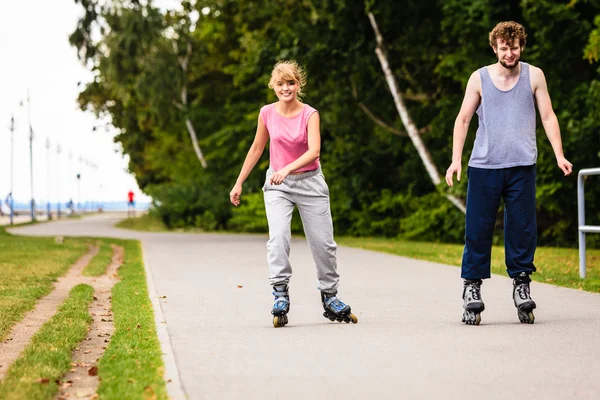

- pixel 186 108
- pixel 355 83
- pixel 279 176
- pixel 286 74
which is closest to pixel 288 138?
pixel 279 176

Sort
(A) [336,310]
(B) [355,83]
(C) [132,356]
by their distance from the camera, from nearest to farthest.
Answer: (C) [132,356] < (A) [336,310] < (B) [355,83]

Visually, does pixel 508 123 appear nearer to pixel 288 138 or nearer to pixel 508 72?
pixel 508 72

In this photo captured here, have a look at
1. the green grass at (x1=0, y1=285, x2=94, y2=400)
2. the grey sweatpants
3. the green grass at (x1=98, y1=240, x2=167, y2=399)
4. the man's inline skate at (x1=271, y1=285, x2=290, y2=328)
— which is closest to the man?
the grey sweatpants

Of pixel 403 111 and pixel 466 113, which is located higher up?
pixel 403 111

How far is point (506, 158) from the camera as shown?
268 inches

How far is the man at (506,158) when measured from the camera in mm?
6777

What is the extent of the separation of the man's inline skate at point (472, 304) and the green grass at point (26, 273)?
A: 3.32 meters

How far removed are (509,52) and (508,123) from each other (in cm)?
50

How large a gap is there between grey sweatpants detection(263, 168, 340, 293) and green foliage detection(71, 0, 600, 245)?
10382mm

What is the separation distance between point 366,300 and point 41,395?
4.51 m

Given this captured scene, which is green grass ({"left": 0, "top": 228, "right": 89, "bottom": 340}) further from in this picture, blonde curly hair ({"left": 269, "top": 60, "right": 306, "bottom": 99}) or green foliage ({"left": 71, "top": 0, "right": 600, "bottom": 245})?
green foliage ({"left": 71, "top": 0, "right": 600, "bottom": 245})

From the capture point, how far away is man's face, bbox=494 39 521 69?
265 inches

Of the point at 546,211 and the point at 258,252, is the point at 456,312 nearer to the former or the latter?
the point at 258,252

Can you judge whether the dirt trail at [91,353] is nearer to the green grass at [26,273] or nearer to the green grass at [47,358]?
the green grass at [47,358]
